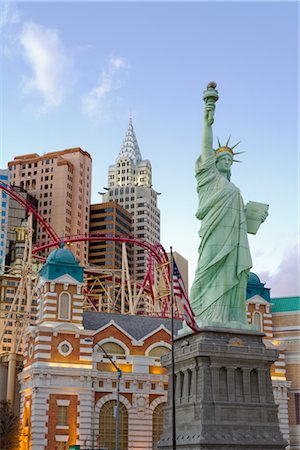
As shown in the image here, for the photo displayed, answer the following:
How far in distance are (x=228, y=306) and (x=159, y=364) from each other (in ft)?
36.4

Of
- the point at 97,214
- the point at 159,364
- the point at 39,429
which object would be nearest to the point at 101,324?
the point at 159,364

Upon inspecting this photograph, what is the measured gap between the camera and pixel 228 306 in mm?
49312

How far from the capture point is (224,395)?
149 feet

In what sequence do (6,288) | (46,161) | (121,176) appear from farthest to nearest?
1. (121,176)
2. (46,161)
3. (6,288)

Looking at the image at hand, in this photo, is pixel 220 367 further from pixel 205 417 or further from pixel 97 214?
pixel 97 214

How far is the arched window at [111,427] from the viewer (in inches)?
2104

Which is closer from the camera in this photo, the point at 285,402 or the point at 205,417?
the point at 205,417

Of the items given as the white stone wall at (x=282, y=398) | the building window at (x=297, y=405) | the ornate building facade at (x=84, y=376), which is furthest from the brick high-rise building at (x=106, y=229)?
the white stone wall at (x=282, y=398)

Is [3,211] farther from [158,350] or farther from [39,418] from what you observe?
[39,418]

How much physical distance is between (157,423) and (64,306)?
12250 mm

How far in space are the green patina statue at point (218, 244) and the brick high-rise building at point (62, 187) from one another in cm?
9391

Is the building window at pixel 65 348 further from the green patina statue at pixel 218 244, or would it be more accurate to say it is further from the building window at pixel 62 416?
the green patina statue at pixel 218 244

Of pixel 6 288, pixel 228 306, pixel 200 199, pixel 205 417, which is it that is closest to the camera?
pixel 205 417

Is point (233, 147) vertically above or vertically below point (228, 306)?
above
